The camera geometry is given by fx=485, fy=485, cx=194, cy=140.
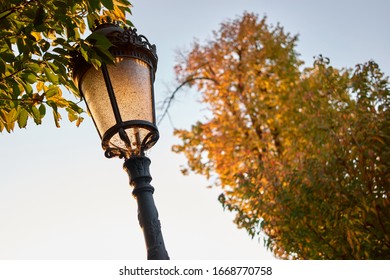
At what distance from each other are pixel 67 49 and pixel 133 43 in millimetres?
447

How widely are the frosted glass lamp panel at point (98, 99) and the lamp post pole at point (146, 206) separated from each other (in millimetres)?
285

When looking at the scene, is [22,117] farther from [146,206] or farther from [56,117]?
[146,206]

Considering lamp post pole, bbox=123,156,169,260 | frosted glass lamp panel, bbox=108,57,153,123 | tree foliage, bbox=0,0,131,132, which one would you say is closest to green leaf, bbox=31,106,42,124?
tree foliage, bbox=0,0,131,132

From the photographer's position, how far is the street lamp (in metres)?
3.03

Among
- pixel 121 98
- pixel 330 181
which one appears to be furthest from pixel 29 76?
pixel 330 181

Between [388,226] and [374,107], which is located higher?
[374,107]

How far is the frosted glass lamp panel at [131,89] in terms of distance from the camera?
3.10 m

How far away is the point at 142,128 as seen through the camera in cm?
314

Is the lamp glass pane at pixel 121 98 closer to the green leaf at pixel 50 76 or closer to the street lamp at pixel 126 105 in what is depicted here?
the street lamp at pixel 126 105

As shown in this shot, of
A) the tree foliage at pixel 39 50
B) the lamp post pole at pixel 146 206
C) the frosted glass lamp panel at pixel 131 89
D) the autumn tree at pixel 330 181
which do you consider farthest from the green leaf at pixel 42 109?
the autumn tree at pixel 330 181

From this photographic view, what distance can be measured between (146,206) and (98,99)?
2.58ft

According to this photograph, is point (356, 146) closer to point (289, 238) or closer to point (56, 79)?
point (289, 238)

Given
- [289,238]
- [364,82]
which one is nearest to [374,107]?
[364,82]

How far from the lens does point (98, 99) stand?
3.15m
